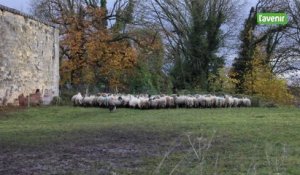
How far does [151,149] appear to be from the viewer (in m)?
8.03

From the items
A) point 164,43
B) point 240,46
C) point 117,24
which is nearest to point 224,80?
point 240,46

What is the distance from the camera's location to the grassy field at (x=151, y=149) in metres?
6.24

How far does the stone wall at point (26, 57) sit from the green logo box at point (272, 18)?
1264 cm

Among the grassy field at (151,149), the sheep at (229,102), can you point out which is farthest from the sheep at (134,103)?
the grassy field at (151,149)

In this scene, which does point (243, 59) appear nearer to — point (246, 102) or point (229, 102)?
point (246, 102)

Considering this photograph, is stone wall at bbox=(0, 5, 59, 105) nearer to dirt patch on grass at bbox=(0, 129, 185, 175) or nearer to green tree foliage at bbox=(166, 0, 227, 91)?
dirt patch on grass at bbox=(0, 129, 185, 175)

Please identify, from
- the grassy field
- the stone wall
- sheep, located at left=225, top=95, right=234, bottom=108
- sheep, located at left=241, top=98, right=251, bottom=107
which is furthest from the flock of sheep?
the grassy field

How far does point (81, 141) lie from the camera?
898cm

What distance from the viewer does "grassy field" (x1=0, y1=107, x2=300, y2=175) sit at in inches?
246

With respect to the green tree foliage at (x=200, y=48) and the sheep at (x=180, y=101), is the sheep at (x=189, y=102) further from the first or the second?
the green tree foliage at (x=200, y=48)

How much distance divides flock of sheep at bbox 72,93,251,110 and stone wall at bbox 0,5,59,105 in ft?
6.21

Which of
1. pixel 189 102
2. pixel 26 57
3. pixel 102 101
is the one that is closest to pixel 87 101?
pixel 102 101

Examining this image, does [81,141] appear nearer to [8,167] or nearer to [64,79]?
[8,167]

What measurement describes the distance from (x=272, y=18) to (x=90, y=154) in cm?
2501
